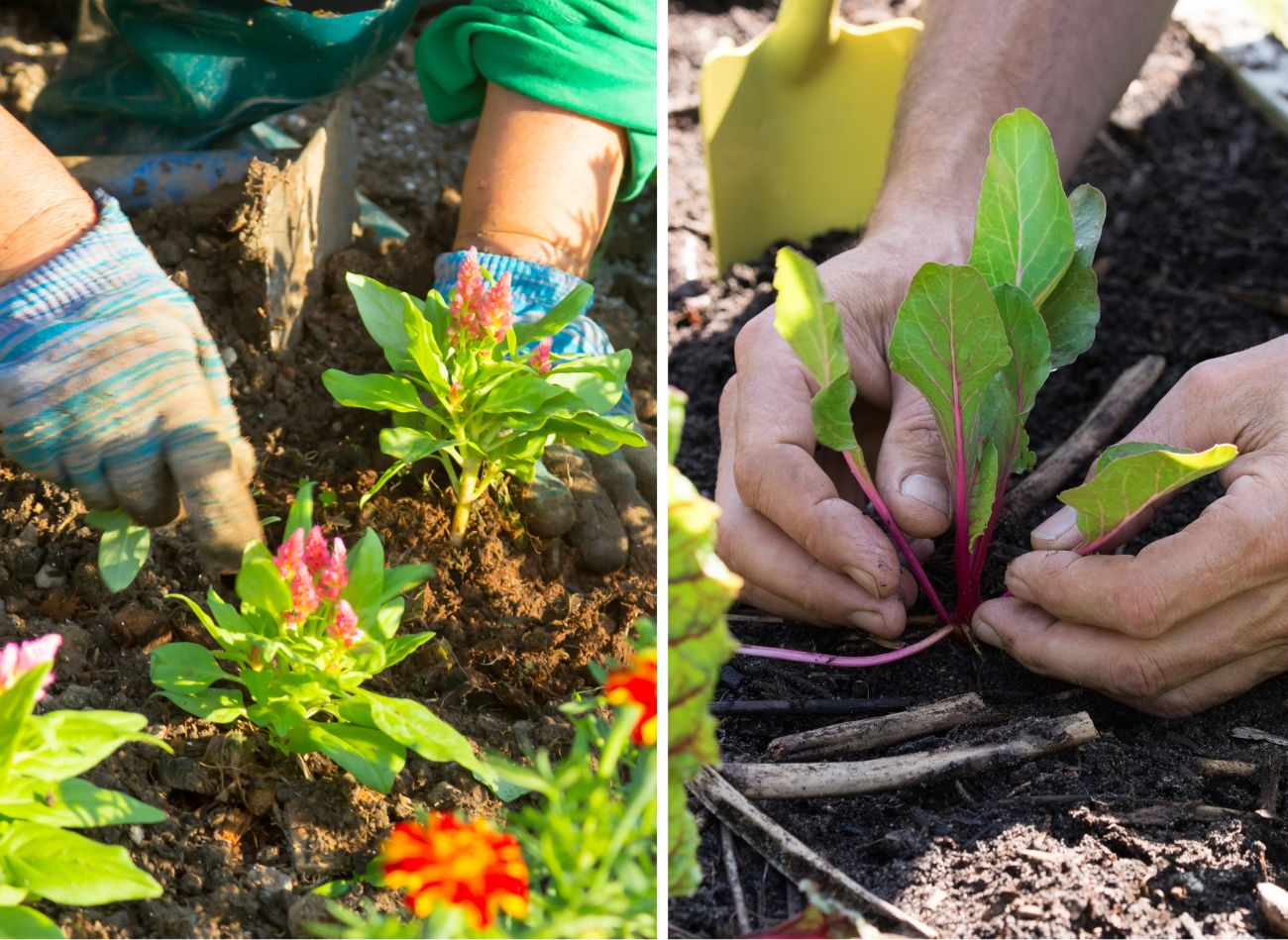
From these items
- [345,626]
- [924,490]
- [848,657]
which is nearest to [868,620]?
[848,657]

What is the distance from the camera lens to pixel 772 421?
174 centimetres

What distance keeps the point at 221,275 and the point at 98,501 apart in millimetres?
573

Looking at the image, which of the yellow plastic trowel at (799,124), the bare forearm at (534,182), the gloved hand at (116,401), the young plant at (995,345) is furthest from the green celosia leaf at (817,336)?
the yellow plastic trowel at (799,124)

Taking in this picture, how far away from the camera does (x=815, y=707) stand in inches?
65.7

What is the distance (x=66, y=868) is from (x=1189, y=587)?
1185mm

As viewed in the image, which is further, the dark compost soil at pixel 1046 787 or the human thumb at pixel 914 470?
the human thumb at pixel 914 470

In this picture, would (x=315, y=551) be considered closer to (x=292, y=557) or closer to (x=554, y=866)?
(x=292, y=557)

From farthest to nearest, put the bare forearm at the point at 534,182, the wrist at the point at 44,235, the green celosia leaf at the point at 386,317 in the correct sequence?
the bare forearm at the point at 534,182 → the green celosia leaf at the point at 386,317 → the wrist at the point at 44,235

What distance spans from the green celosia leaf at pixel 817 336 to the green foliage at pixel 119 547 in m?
0.86

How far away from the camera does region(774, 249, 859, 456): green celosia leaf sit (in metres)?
1.39

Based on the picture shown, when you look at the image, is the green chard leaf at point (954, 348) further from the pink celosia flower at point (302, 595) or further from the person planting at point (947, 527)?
the pink celosia flower at point (302, 595)

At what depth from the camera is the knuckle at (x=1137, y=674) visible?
159 centimetres

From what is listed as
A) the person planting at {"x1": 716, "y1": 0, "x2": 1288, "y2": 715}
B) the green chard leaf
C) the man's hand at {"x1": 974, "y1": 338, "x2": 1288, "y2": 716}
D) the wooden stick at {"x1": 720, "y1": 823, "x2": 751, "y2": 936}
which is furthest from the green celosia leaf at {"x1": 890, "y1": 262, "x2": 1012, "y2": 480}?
the wooden stick at {"x1": 720, "y1": 823, "x2": 751, "y2": 936}

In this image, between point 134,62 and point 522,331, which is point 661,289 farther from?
point 134,62
